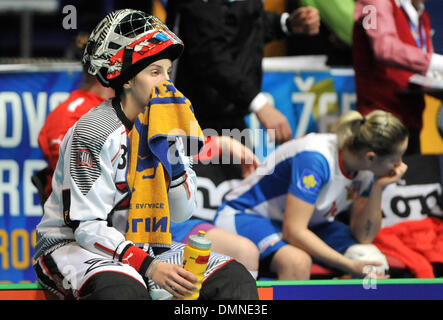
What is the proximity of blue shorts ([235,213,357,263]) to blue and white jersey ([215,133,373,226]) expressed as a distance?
0.04m

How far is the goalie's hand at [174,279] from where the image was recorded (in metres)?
2.12

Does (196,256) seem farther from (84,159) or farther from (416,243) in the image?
(416,243)

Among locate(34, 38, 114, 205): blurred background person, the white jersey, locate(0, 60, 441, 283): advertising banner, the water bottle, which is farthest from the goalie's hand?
locate(0, 60, 441, 283): advertising banner

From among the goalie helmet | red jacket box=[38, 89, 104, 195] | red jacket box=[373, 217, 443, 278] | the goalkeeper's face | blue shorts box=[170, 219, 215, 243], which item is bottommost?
red jacket box=[373, 217, 443, 278]

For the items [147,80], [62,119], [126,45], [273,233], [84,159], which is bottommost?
[273,233]

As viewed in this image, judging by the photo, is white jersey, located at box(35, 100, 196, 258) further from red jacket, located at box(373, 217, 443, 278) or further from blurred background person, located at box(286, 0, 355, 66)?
blurred background person, located at box(286, 0, 355, 66)

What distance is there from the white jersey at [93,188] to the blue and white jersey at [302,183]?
42.8 inches

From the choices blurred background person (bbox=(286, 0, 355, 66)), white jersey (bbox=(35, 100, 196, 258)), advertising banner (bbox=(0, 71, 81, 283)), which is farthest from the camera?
blurred background person (bbox=(286, 0, 355, 66))

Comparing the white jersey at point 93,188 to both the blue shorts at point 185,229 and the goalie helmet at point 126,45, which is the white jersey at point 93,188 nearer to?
the goalie helmet at point 126,45

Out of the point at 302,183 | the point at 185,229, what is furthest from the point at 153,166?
the point at 302,183

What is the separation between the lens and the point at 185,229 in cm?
313

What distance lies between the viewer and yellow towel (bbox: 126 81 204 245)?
2307 millimetres

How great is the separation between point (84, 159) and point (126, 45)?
38cm
